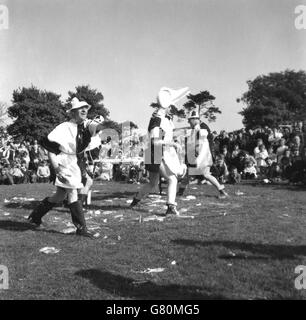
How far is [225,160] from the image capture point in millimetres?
21875

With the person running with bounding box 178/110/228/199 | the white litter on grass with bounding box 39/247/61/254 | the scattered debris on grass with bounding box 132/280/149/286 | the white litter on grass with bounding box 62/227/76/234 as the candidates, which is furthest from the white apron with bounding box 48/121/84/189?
the person running with bounding box 178/110/228/199

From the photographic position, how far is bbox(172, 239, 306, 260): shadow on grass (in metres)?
6.83

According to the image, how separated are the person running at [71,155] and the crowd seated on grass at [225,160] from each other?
10.5m

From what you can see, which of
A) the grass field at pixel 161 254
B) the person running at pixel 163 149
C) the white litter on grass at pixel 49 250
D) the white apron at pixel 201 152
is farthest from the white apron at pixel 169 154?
the white litter on grass at pixel 49 250

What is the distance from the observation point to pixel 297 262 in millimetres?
6488

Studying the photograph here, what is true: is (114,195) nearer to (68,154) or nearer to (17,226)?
(17,226)

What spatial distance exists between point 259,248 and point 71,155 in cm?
367

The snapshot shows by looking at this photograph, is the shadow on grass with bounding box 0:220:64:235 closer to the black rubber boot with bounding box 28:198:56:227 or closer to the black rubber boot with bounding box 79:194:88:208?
the black rubber boot with bounding box 28:198:56:227

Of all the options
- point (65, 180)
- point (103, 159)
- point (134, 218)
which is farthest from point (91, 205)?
point (103, 159)

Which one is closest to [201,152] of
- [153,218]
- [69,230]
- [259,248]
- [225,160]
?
[153,218]

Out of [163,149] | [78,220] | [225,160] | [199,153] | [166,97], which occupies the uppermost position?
[166,97]

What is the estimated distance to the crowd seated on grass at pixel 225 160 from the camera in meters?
20.0
